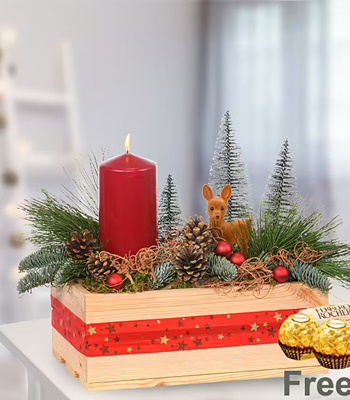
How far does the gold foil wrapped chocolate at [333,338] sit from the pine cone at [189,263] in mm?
150

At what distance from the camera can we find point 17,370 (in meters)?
2.91

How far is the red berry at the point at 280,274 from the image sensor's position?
3.09 feet

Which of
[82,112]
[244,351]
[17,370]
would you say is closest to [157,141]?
[82,112]

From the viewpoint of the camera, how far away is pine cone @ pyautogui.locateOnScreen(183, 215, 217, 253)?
0.94 meters

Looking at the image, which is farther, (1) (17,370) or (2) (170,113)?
(2) (170,113)

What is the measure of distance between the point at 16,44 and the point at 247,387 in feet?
8.54

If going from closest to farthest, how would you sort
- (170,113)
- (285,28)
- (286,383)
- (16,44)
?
(286,383) < (16,44) < (285,28) < (170,113)

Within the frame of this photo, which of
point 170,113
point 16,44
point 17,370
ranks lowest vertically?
point 17,370

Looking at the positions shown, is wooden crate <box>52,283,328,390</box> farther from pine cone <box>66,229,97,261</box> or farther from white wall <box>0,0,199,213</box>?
white wall <box>0,0,199,213</box>

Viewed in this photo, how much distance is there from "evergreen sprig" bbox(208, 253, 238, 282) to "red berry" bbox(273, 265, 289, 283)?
2.0 inches

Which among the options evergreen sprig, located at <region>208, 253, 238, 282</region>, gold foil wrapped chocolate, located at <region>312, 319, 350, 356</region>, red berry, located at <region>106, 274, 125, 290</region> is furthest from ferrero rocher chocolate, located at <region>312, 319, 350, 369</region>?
red berry, located at <region>106, 274, 125, 290</region>

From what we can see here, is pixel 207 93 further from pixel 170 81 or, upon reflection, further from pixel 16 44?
pixel 16 44

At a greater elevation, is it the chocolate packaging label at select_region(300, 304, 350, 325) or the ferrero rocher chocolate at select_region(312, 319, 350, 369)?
the chocolate packaging label at select_region(300, 304, 350, 325)

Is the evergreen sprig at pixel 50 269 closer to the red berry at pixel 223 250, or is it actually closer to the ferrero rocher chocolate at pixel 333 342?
the red berry at pixel 223 250
